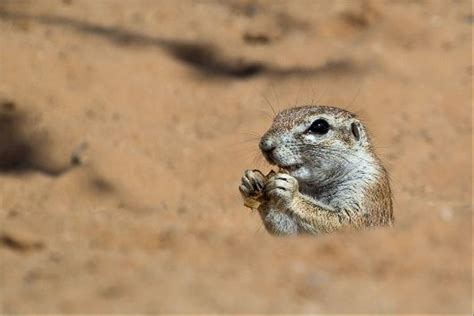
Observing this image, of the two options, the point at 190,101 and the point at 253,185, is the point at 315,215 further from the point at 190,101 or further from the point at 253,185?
the point at 190,101

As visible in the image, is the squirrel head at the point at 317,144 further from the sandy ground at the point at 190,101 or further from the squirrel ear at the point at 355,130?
the sandy ground at the point at 190,101

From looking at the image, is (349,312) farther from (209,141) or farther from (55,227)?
(209,141)

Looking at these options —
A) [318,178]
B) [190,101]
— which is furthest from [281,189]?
[190,101]

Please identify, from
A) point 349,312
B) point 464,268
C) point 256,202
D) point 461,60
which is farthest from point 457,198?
point 349,312

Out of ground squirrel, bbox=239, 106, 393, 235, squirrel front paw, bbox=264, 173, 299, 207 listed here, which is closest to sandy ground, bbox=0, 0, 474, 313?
ground squirrel, bbox=239, 106, 393, 235

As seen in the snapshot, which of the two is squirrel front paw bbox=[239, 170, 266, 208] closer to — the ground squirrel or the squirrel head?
the ground squirrel
